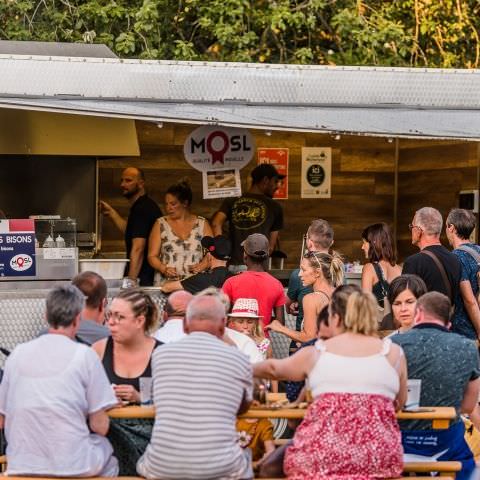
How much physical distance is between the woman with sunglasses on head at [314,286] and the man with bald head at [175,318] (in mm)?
858

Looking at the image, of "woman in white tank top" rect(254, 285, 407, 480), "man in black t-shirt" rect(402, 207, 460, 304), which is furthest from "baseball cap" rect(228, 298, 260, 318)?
"woman in white tank top" rect(254, 285, 407, 480)

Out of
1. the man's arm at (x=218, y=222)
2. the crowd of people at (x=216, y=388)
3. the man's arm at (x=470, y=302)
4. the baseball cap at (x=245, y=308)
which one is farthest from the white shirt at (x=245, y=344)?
the man's arm at (x=218, y=222)

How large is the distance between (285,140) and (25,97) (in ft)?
18.1

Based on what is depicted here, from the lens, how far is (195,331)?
569cm

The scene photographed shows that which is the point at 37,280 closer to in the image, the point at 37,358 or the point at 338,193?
the point at 37,358

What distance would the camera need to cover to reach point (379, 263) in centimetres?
857

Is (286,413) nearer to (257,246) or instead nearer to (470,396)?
(470,396)

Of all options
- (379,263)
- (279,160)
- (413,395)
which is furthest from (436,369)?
(279,160)

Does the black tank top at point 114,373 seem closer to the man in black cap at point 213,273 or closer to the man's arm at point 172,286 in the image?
the man in black cap at point 213,273

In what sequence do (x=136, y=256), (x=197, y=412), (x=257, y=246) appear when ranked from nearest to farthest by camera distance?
(x=197, y=412) < (x=257, y=246) < (x=136, y=256)

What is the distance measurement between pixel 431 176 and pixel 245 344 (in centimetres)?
626

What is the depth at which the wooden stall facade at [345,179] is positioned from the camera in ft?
42.0

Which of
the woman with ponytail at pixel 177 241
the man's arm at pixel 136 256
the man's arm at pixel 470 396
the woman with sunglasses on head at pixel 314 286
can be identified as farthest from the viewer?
the man's arm at pixel 136 256

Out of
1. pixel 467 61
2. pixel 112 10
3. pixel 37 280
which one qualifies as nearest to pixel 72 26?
pixel 112 10
